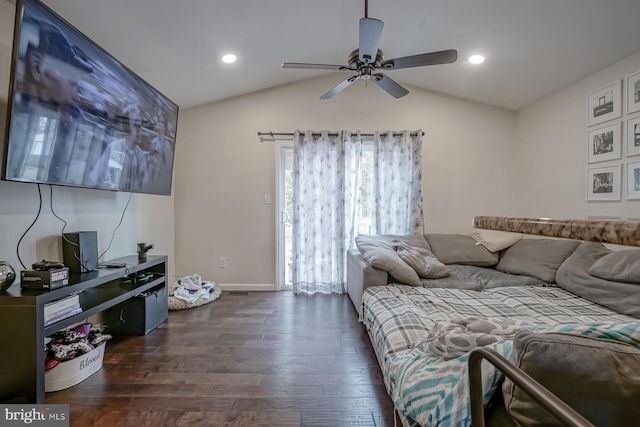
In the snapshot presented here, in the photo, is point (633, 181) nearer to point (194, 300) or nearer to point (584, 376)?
point (584, 376)

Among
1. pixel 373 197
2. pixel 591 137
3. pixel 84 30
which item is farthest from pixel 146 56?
pixel 591 137

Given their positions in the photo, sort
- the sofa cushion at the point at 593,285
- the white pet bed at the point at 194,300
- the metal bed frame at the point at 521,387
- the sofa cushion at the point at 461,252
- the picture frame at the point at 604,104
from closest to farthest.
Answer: the metal bed frame at the point at 521,387, the sofa cushion at the point at 593,285, the picture frame at the point at 604,104, the white pet bed at the point at 194,300, the sofa cushion at the point at 461,252

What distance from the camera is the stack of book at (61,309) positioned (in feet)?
5.19

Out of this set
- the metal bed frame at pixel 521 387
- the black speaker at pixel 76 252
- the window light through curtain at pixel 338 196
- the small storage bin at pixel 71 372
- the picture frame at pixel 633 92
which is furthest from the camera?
the window light through curtain at pixel 338 196

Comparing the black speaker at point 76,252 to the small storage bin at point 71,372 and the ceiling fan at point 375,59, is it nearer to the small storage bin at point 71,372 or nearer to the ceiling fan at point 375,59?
the small storage bin at point 71,372

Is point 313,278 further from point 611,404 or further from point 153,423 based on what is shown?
point 611,404

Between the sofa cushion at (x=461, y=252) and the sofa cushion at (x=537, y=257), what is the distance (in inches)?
5.9

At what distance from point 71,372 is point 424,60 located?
306cm

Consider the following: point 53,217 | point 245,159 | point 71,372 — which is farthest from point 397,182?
point 71,372

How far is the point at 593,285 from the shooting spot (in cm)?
212

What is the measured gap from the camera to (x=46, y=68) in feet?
4.99

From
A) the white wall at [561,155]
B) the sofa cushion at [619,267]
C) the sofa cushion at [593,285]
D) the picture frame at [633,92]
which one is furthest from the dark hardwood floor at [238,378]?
the picture frame at [633,92]

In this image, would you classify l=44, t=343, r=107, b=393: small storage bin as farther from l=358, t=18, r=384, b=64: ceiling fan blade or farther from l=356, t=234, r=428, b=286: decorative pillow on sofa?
l=358, t=18, r=384, b=64: ceiling fan blade

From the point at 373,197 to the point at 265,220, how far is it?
144cm
